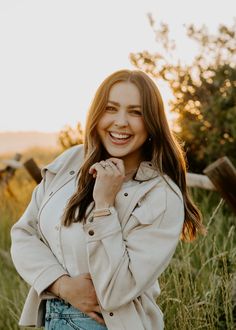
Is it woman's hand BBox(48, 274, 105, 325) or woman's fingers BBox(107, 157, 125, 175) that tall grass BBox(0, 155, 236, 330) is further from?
woman's fingers BBox(107, 157, 125, 175)

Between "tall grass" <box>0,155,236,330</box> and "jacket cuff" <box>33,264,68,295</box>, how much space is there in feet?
3.34

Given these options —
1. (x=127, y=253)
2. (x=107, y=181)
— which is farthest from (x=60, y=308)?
(x=107, y=181)

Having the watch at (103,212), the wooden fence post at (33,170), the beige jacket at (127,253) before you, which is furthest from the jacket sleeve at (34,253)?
the wooden fence post at (33,170)

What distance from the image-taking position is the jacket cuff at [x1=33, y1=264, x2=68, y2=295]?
9.69 feet

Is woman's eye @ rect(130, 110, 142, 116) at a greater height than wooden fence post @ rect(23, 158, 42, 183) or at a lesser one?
greater

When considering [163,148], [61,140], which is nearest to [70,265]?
[163,148]

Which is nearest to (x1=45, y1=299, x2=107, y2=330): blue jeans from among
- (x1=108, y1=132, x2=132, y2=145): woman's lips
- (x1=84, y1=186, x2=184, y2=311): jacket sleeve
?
(x1=84, y1=186, x2=184, y2=311): jacket sleeve

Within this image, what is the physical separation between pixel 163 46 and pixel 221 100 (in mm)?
1104

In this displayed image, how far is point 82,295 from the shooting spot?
9.32ft

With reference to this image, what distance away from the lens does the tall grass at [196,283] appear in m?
3.99

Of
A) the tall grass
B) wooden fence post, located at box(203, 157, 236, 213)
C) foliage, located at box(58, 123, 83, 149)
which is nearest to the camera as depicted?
the tall grass

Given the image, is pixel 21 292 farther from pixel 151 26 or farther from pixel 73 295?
pixel 151 26

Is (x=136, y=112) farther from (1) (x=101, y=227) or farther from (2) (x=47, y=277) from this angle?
(2) (x=47, y=277)

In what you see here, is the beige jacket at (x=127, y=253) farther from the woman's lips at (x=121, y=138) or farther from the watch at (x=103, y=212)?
the woman's lips at (x=121, y=138)
